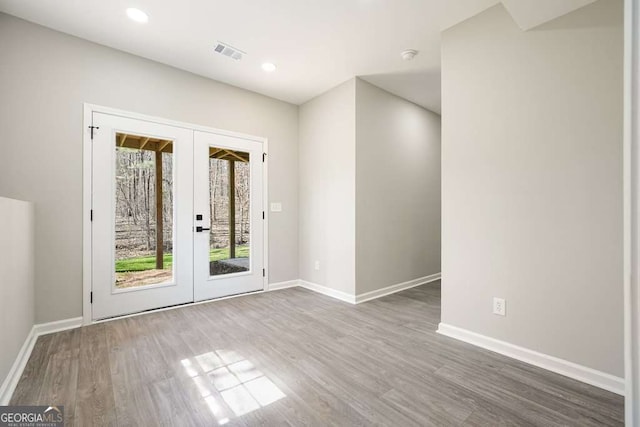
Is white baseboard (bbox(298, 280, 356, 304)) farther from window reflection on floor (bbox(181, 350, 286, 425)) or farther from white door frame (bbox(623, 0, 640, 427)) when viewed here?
white door frame (bbox(623, 0, 640, 427))

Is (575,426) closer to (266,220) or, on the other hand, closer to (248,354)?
(248,354)

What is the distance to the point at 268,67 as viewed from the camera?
11.0 feet

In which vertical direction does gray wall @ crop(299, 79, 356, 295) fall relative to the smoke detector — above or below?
below

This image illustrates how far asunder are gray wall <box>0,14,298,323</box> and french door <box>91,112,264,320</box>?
0.56 feet

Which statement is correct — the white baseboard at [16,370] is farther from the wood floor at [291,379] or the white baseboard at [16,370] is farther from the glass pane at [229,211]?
the glass pane at [229,211]

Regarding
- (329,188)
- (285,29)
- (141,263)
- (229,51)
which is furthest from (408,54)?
(141,263)

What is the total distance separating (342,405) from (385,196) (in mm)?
2788

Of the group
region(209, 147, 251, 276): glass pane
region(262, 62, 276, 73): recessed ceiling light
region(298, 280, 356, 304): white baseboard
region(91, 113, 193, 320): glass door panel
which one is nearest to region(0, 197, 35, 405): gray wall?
region(91, 113, 193, 320): glass door panel

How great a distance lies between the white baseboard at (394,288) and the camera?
11.9 feet

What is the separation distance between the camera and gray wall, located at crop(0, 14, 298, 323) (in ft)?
8.14

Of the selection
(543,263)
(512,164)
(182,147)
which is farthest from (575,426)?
(182,147)

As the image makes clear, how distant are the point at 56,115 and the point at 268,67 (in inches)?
84.7

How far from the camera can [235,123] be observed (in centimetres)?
383

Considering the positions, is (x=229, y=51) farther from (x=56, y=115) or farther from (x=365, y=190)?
(x=365, y=190)
